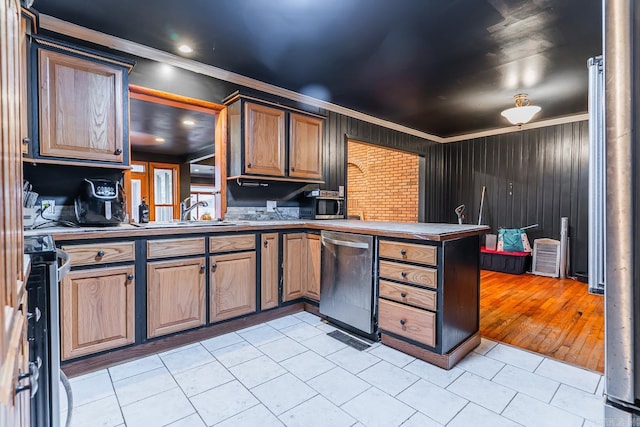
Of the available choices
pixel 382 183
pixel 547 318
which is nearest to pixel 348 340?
pixel 547 318

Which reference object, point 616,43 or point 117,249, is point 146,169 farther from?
point 616,43

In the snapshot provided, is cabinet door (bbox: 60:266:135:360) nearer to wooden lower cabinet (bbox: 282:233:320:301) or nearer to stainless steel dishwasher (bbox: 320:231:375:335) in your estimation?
wooden lower cabinet (bbox: 282:233:320:301)

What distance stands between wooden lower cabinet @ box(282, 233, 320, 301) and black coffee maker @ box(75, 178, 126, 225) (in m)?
1.36

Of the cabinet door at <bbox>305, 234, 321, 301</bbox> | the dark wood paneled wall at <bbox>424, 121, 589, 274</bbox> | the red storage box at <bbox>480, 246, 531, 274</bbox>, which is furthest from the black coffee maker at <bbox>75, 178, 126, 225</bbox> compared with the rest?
the red storage box at <bbox>480, 246, 531, 274</bbox>

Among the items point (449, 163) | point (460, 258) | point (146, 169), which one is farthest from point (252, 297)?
point (146, 169)

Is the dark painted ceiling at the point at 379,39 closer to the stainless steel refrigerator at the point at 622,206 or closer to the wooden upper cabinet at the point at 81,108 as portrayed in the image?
the wooden upper cabinet at the point at 81,108

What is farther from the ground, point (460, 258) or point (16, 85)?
point (16, 85)

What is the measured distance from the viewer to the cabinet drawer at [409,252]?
2.11m

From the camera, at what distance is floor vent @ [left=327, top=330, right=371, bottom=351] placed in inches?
95.5

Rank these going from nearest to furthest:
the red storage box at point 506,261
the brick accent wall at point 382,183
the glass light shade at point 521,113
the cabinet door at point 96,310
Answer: the cabinet door at point 96,310
the glass light shade at point 521,113
the red storage box at point 506,261
the brick accent wall at point 382,183

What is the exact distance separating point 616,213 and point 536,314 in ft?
10.1

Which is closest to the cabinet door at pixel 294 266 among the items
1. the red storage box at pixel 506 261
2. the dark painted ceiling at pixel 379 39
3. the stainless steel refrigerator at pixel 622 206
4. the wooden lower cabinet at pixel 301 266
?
the wooden lower cabinet at pixel 301 266

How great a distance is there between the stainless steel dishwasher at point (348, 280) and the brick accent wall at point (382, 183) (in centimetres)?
320

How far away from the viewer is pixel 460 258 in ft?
7.34
